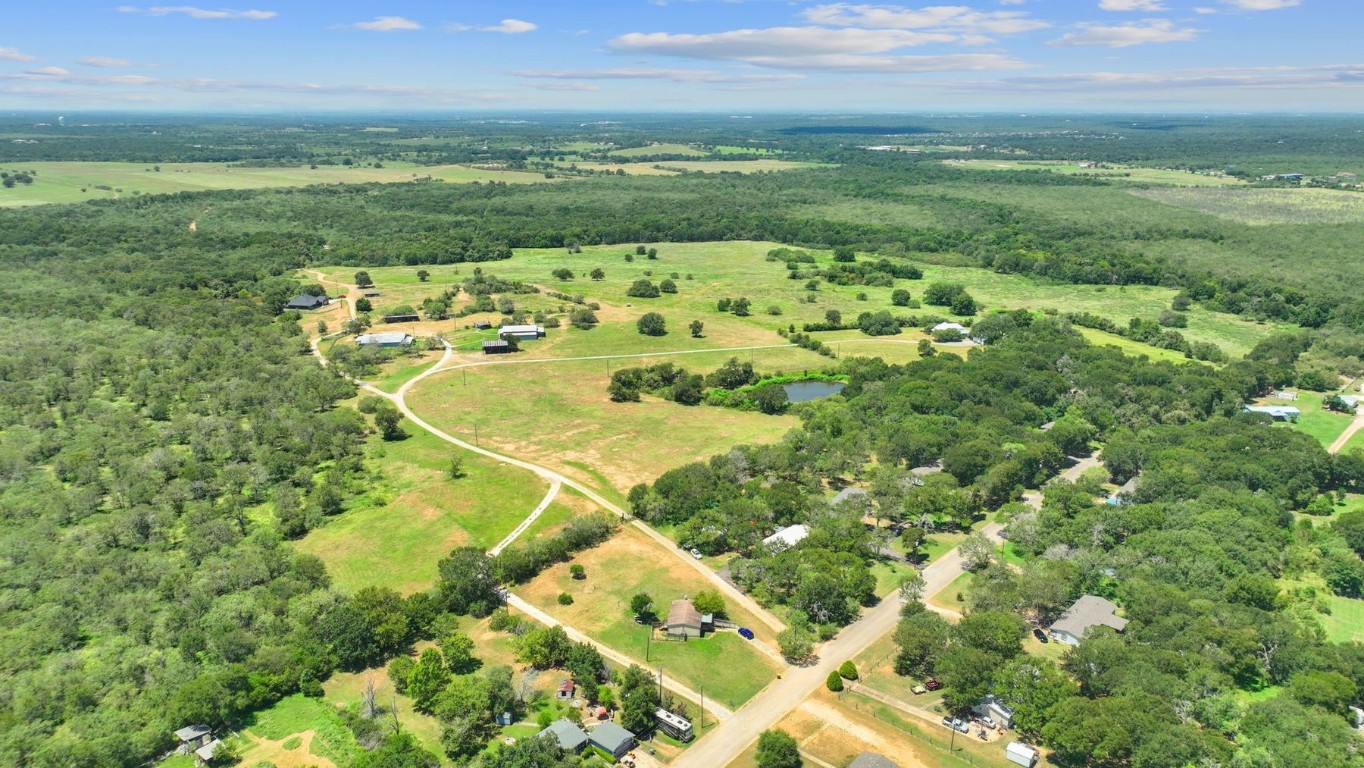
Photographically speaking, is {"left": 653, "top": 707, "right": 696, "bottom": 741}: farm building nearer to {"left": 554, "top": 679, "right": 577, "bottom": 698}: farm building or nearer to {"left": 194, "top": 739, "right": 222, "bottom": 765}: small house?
{"left": 554, "top": 679, "right": 577, "bottom": 698}: farm building

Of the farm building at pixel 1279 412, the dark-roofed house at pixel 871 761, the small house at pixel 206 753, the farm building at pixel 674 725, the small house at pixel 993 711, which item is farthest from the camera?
the farm building at pixel 1279 412

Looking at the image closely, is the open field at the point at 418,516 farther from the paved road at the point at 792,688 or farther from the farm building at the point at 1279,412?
the farm building at the point at 1279,412

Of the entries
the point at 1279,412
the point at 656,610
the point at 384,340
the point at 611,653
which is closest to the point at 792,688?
the point at 656,610

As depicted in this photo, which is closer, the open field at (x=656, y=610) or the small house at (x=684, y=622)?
the open field at (x=656, y=610)

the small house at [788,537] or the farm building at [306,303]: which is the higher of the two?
the farm building at [306,303]

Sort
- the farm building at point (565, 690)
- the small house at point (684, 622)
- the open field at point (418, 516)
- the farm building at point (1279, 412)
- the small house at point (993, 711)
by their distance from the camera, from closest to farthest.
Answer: the small house at point (993, 711) → the farm building at point (565, 690) → the small house at point (684, 622) → the open field at point (418, 516) → the farm building at point (1279, 412)

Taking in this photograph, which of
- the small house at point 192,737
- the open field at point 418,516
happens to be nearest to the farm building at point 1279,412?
the open field at point 418,516

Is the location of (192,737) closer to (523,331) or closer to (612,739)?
(612,739)

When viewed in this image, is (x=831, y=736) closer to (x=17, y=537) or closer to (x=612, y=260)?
(x=17, y=537)
